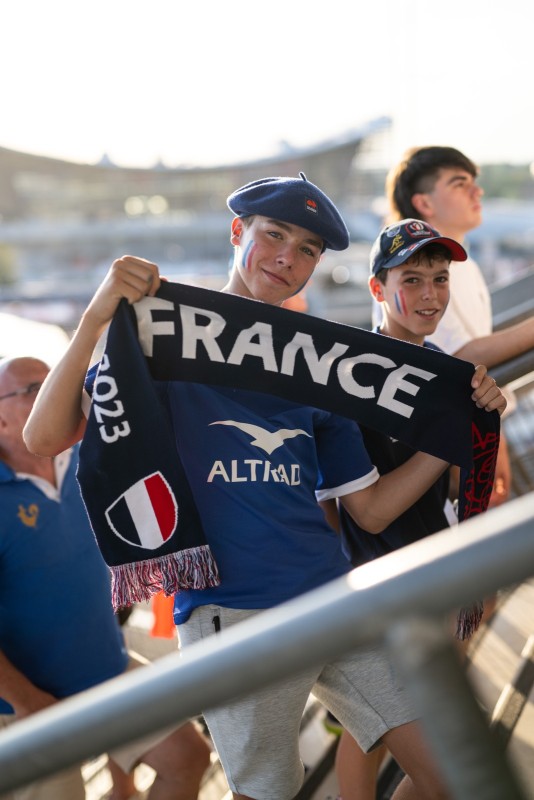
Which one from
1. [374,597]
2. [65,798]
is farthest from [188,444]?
[65,798]

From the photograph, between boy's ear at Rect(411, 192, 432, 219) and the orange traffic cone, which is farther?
the orange traffic cone

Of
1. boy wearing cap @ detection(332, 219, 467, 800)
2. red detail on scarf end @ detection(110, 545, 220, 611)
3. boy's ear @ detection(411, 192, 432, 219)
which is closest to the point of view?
red detail on scarf end @ detection(110, 545, 220, 611)

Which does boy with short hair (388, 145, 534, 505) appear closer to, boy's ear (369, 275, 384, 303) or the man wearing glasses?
boy's ear (369, 275, 384, 303)

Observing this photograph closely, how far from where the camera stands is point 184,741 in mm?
2268

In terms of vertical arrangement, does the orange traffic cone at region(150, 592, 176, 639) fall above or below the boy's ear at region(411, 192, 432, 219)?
below

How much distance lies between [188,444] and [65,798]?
4.13 feet

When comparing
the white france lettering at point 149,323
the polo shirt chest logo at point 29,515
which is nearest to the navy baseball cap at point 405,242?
the white france lettering at point 149,323

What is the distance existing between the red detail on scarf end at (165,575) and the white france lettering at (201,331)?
40 centimetres

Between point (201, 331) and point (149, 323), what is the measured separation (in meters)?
0.11

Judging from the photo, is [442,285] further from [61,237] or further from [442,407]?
[61,237]

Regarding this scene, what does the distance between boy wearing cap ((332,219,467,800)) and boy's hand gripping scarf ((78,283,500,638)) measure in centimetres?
16

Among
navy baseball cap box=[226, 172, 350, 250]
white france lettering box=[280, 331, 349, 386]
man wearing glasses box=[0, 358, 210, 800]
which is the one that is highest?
navy baseball cap box=[226, 172, 350, 250]

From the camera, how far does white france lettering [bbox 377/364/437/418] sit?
1761 mm

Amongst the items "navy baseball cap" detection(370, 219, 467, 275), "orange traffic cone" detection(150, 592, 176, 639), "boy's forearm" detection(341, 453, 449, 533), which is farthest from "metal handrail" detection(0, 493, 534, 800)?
"orange traffic cone" detection(150, 592, 176, 639)
